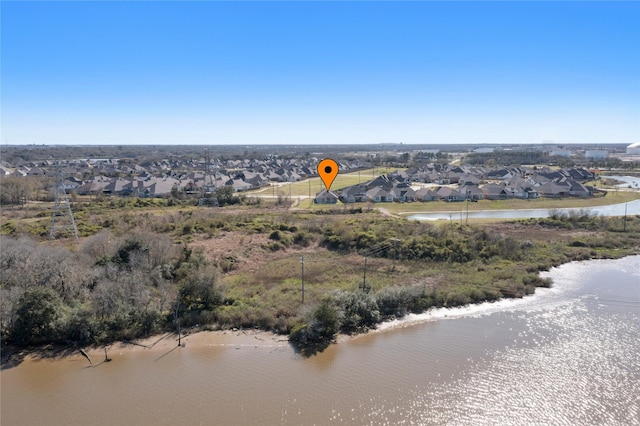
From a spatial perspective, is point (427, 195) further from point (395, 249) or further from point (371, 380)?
point (371, 380)

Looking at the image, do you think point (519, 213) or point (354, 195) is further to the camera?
point (354, 195)

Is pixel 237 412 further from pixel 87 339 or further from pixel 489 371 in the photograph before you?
pixel 489 371

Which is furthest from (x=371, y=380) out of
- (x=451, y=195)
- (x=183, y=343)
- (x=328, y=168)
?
(x=451, y=195)

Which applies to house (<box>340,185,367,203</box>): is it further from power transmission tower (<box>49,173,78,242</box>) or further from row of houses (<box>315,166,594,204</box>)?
power transmission tower (<box>49,173,78,242</box>)

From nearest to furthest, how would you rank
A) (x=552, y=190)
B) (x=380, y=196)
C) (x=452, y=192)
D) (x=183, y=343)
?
1. (x=183, y=343)
2. (x=380, y=196)
3. (x=452, y=192)
4. (x=552, y=190)

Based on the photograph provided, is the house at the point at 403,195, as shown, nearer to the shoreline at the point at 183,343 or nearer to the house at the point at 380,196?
the house at the point at 380,196

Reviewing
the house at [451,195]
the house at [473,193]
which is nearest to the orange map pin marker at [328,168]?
the house at [451,195]

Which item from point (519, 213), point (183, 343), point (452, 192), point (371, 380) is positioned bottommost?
point (371, 380)

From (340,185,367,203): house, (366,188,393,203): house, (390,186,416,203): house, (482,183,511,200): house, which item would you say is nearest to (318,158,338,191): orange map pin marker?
(340,185,367,203): house

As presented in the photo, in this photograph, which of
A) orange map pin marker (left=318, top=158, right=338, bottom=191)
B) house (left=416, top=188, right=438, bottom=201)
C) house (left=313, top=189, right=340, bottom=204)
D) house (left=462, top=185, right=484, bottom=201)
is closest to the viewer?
orange map pin marker (left=318, top=158, right=338, bottom=191)
